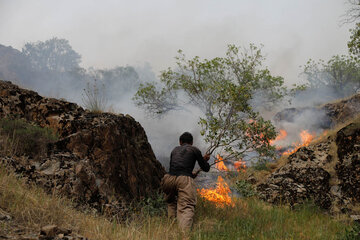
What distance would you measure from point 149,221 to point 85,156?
205 cm

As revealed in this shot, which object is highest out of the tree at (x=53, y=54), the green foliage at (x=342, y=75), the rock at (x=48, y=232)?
the tree at (x=53, y=54)

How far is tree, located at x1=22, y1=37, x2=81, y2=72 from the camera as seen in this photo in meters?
79.6

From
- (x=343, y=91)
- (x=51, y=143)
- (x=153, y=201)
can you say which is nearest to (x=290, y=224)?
(x=153, y=201)

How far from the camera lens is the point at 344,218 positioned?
7625 millimetres

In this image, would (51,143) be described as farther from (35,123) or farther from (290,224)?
(290,224)

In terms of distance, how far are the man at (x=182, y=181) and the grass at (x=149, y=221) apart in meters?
0.32

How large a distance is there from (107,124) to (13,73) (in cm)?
7876

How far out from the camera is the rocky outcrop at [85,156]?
193 inches

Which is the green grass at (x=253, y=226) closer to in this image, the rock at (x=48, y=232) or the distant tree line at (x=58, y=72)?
the rock at (x=48, y=232)

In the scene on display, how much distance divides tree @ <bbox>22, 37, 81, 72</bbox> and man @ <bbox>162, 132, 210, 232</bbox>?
80.7 metres

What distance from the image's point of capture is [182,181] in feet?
18.2

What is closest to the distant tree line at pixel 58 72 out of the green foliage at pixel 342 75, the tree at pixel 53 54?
the tree at pixel 53 54

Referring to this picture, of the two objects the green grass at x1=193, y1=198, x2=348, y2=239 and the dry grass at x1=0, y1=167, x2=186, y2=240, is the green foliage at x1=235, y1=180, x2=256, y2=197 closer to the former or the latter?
the green grass at x1=193, y1=198, x2=348, y2=239

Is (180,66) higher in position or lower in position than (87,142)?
higher
